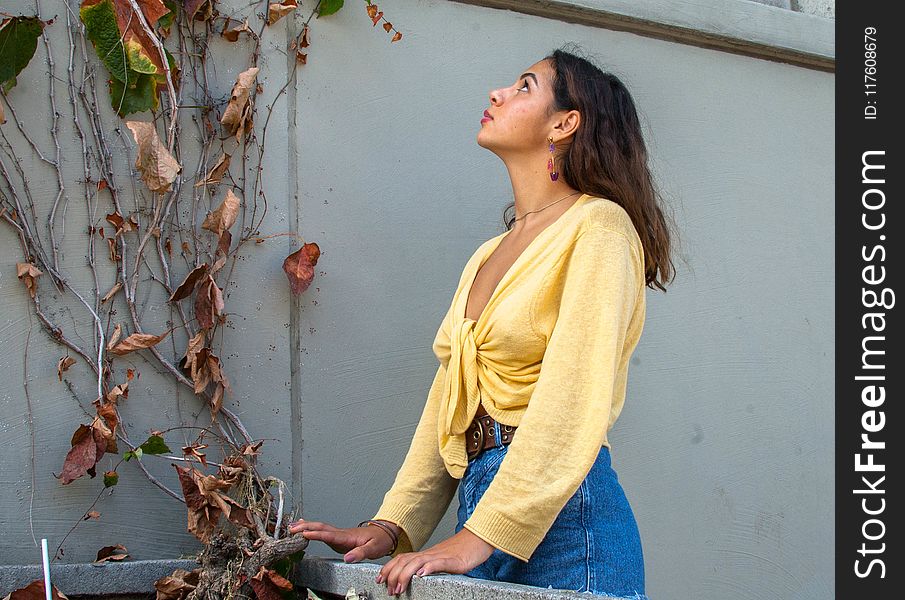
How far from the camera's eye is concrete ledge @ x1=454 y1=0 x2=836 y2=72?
332cm

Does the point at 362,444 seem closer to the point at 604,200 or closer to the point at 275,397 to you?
the point at 275,397

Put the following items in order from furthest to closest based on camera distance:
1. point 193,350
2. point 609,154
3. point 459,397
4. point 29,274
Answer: point 193,350, point 29,274, point 609,154, point 459,397

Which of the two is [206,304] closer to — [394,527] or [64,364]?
[64,364]

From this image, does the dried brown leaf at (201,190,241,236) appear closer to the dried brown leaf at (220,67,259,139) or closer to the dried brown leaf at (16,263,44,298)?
the dried brown leaf at (220,67,259,139)

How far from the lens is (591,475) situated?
2.04m

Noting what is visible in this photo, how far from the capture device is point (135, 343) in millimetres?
2574

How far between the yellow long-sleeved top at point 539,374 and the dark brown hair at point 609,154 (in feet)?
0.21

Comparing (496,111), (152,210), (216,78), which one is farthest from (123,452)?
(496,111)

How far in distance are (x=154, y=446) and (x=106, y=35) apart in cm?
93

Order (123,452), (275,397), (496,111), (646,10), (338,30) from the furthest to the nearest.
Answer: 1. (646,10)
2. (338,30)
3. (275,397)
4. (123,452)
5. (496,111)

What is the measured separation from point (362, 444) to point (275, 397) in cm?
25

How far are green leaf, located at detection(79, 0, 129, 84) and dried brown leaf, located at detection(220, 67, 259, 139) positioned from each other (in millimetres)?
248

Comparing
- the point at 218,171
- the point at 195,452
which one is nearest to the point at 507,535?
the point at 195,452

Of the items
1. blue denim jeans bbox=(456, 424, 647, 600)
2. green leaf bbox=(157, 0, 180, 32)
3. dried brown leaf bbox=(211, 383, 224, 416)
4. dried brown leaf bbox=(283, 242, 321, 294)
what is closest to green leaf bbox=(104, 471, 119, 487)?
dried brown leaf bbox=(211, 383, 224, 416)
